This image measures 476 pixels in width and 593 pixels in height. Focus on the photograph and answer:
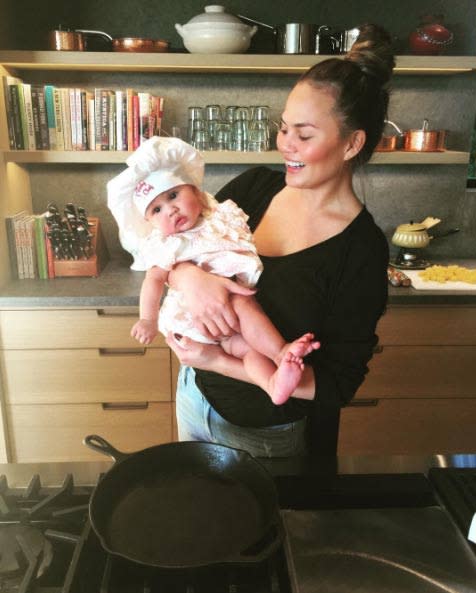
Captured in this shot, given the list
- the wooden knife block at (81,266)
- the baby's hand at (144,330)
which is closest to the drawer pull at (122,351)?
the wooden knife block at (81,266)

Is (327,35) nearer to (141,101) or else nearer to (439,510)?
(141,101)

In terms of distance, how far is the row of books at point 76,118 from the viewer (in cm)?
236

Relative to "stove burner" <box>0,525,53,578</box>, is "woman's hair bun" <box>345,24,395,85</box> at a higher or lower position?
higher

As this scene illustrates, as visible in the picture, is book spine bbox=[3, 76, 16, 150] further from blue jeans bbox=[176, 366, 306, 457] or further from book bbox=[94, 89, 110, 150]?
blue jeans bbox=[176, 366, 306, 457]

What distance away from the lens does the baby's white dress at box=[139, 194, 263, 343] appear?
1.13 m

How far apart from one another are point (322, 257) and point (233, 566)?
65 centimetres

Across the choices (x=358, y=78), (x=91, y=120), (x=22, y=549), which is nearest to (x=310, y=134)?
(x=358, y=78)

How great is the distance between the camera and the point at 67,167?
270cm

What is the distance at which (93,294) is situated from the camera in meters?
2.22

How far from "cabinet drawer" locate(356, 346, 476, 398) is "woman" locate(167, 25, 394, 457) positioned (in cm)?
126

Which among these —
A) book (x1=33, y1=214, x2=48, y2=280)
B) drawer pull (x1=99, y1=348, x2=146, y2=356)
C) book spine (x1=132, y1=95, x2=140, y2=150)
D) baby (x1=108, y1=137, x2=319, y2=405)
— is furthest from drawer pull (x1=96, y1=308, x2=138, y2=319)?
baby (x1=108, y1=137, x2=319, y2=405)

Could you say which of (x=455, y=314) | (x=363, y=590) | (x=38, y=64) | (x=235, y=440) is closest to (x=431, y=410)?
(x=455, y=314)

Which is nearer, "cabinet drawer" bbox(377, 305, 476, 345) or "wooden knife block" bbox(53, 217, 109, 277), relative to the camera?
"cabinet drawer" bbox(377, 305, 476, 345)

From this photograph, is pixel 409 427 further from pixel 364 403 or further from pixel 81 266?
pixel 81 266
